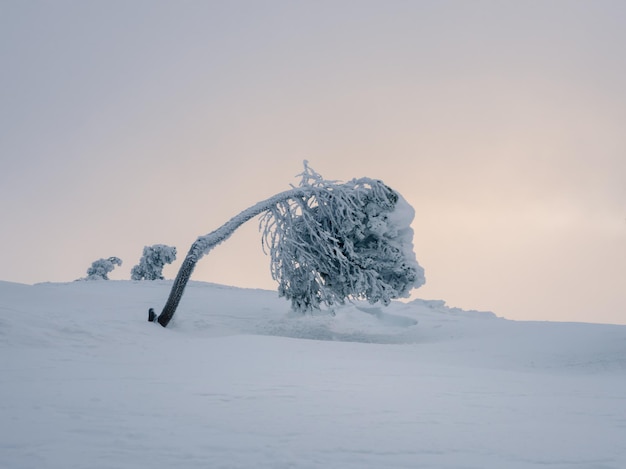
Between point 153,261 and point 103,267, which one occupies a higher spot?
point 153,261

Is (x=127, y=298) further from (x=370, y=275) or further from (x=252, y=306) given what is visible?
(x=370, y=275)

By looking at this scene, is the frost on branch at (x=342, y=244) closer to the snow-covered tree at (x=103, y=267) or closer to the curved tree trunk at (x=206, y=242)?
the curved tree trunk at (x=206, y=242)

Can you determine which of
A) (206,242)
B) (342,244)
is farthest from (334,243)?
(206,242)

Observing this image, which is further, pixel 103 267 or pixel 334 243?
pixel 103 267

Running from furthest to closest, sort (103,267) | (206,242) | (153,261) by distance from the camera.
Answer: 1. (103,267)
2. (153,261)
3. (206,242)

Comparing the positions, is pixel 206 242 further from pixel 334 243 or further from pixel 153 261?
pixel 153 261

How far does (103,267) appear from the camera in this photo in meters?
34.8

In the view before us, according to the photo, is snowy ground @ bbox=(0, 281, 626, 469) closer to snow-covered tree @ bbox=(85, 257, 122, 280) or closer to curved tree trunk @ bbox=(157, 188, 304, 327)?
curved tree trunk @ bbox=(157, 188, 304, 327)

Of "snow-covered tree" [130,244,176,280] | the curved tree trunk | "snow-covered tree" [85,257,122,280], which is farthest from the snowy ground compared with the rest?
"snow-covered tree" [85,257,122,280]

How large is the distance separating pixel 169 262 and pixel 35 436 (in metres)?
31.4

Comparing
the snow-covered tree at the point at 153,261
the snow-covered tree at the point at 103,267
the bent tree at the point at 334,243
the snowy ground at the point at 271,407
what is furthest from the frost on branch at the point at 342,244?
the snow-covered tree at the point at 103,267

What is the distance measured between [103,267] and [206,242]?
2594 cm

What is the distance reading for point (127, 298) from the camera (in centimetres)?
1620

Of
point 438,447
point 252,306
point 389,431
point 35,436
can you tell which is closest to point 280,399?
point 389,431
